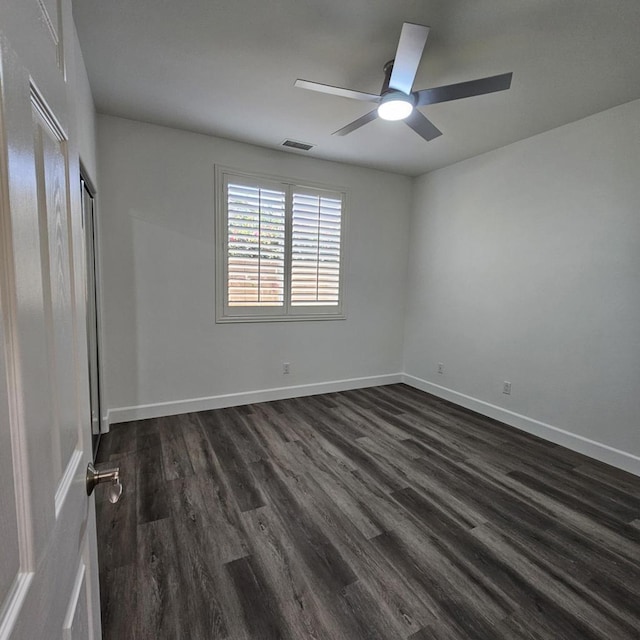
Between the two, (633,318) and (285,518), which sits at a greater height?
(633,318)

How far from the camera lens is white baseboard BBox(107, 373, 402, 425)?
11.0ft

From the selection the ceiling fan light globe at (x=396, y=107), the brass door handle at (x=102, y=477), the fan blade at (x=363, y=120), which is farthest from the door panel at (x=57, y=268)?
the fan blade at (x=363, y=120)

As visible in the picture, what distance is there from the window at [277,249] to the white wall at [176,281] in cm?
12

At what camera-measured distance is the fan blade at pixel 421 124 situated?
7.56 feet

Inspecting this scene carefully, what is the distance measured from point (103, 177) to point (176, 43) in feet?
5.00

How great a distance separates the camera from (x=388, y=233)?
182 inches

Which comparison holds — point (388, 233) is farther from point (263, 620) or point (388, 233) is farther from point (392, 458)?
point (263, 620)

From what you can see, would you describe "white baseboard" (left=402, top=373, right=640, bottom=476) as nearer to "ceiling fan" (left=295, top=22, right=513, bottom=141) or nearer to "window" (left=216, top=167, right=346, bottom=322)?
"window" (left=216, top=167, right=346, bottom=322)

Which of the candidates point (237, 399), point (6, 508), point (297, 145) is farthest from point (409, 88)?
point (237, 399)

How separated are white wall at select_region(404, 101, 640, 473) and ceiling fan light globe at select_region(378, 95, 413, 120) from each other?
1.79m

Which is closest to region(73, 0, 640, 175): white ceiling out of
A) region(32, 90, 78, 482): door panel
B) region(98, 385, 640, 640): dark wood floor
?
region(32, 90, 78, 482): door panel

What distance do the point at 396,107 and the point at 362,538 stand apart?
8.24 feet

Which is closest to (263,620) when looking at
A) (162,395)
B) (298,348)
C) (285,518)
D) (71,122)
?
(285,518)

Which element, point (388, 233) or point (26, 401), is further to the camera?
point (388, 233)
